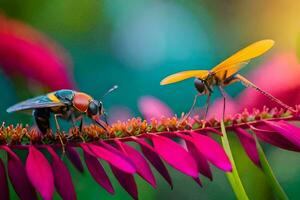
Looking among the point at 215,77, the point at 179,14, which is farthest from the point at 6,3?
the point at 215,77

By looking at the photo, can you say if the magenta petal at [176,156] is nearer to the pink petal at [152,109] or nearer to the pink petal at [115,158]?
the pink petal at [115,158]

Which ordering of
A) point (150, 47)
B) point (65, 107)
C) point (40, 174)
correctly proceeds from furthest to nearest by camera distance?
point (150, 47) < point (65, 107) < point (40, 174)

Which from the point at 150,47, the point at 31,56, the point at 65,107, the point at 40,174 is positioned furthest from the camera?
the point at 150,47

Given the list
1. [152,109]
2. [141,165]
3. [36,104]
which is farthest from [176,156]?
[152,109]

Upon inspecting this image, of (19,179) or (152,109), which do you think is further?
(152,109)

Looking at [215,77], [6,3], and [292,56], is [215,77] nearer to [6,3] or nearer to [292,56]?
[292,56]

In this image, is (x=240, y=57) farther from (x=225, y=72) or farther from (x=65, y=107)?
(x=65, y=107)

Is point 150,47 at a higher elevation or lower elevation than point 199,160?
higher
